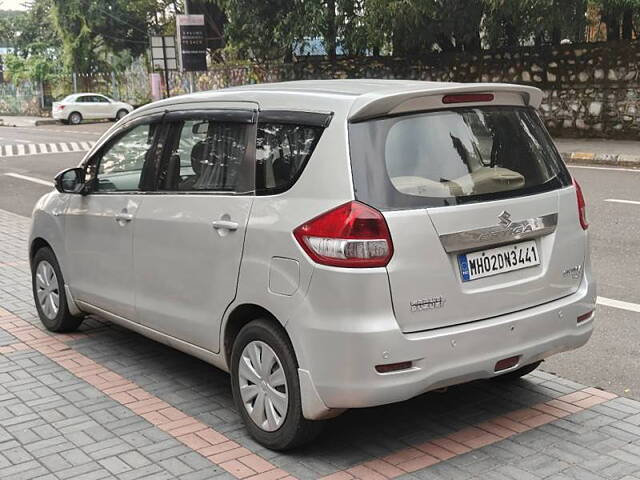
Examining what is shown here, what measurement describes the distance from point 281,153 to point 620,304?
11.9 ft

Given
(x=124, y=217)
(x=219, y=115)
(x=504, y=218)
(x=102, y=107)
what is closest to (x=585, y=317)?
(x=504, y=218)

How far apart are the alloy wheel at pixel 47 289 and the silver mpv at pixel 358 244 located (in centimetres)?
152

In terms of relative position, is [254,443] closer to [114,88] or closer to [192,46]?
[192,46]

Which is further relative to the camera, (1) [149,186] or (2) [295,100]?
(1) [149,186]

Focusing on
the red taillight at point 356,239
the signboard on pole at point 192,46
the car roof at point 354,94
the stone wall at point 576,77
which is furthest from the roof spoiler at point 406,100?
the signboard on pole at point 192,46

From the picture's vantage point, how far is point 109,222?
5289 millimetres

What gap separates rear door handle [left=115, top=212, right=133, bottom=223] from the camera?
5.08 metres

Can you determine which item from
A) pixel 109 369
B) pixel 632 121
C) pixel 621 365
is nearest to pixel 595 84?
pixel 632 121

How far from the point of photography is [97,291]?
217 inches

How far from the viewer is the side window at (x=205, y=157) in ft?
14.5

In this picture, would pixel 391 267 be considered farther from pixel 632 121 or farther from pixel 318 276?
pixel 632 121

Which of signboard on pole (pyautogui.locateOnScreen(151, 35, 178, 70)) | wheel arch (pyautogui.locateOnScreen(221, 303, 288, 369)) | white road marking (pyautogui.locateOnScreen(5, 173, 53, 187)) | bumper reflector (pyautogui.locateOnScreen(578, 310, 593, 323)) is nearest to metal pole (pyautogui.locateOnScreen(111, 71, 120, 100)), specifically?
signboard on pole (pyautogui.locateOnScreen(151, 35, 178, 70))

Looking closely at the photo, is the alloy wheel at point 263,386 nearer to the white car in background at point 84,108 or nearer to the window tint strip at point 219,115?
the window tint strip at point 219,115

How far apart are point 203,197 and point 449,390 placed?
1.79 meters
